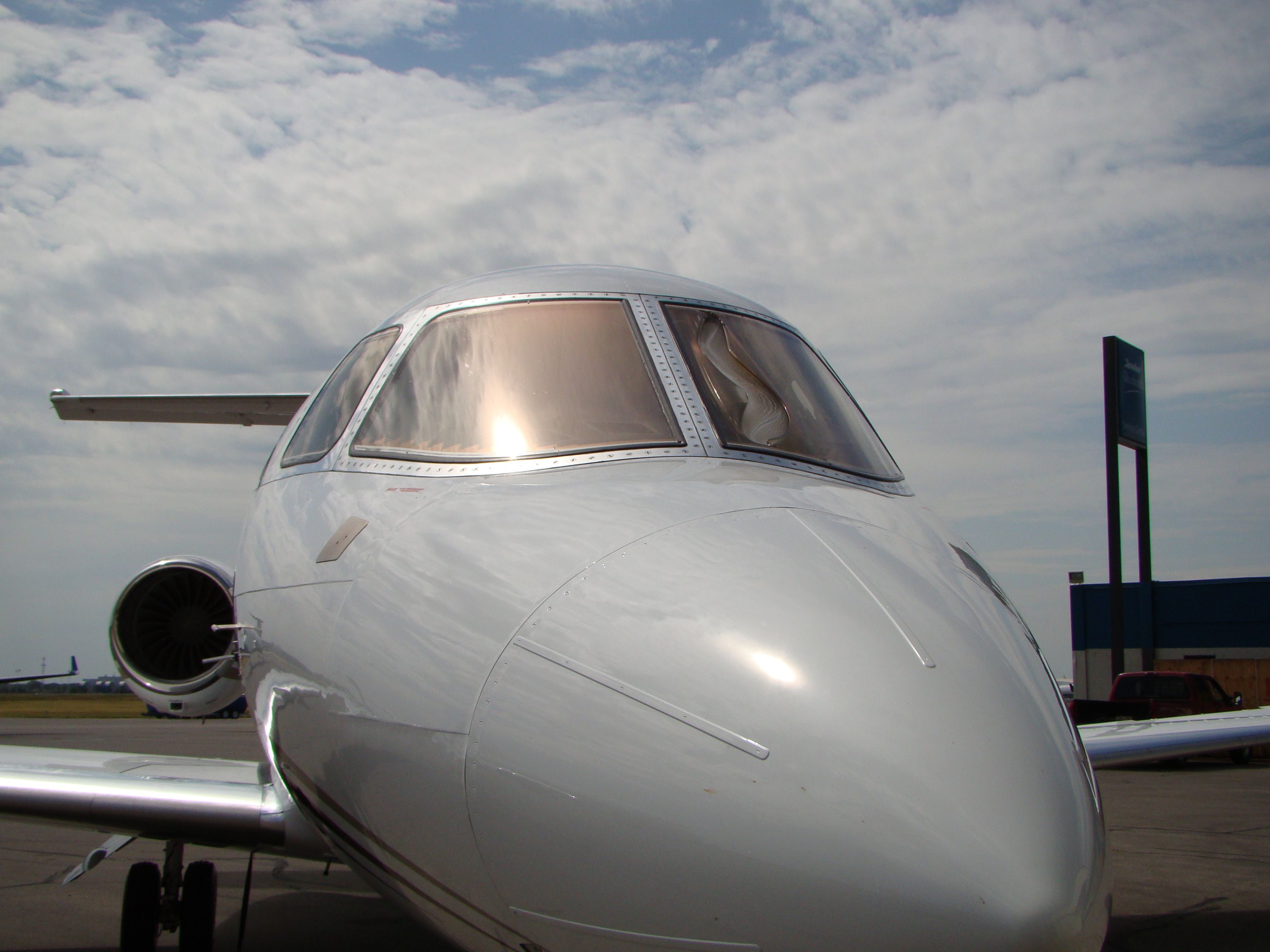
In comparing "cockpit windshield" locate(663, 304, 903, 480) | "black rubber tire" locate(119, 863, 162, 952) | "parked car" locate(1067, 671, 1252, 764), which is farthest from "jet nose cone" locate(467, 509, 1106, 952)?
"parked car" locate(1067, 671, 1252, 764)

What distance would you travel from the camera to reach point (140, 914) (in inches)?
218

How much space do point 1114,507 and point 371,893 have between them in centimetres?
2092

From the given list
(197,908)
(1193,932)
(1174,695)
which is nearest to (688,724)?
(197,908)

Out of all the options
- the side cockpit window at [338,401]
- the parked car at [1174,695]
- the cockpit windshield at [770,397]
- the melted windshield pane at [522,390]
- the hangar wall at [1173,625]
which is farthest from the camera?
the hangar wall at [1173,625]

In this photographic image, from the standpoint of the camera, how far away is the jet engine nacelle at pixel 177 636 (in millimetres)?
6734

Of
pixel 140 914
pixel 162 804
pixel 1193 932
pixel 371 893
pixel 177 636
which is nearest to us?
pixel 162 804

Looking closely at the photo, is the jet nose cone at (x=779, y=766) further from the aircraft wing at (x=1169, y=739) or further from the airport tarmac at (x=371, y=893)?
the aircraft wing at (x=1169, y=739)

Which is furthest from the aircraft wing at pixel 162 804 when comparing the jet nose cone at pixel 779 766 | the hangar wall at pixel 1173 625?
the hangar wall at pixel 1173 625

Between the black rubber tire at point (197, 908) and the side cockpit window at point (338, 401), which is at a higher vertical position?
the side cockpit window at point (338, 401)

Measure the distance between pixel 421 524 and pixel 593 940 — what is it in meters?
1.32

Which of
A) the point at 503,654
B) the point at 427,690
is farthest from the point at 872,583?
the point at 427,690

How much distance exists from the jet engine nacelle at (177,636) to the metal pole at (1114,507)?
21.2 m

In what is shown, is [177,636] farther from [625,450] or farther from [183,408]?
[625,450]

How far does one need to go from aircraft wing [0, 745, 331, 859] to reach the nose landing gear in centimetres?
89
